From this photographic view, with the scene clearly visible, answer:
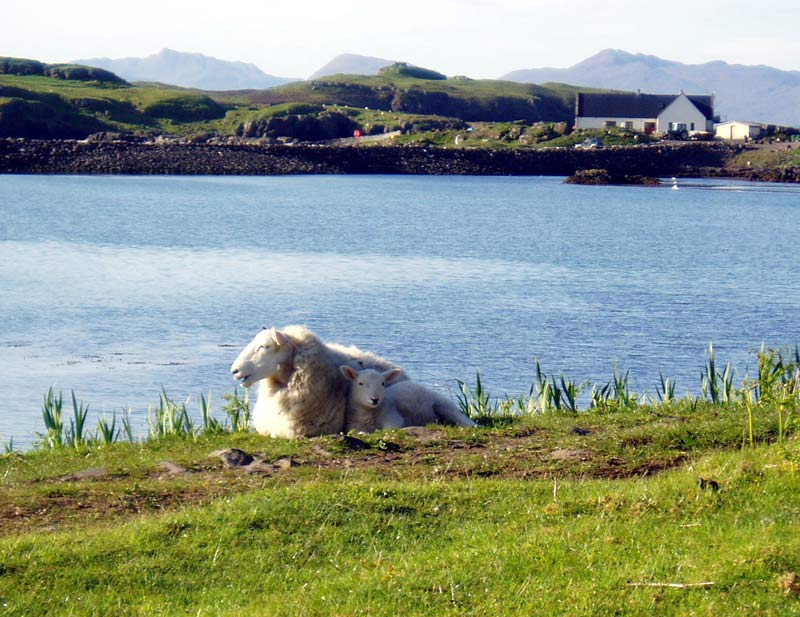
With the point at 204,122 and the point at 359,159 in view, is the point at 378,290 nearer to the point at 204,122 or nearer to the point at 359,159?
the point at 359,159

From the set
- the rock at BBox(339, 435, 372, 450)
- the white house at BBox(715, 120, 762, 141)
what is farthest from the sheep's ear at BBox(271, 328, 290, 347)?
the white house at BBox(715, 120, 762, 141)

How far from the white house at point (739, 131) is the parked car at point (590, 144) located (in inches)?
1006

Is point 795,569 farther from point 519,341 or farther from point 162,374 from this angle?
point 519,341

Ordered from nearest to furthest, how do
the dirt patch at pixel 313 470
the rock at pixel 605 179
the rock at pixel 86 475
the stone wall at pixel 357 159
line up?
the dirt patch at pixel 313 470, the rock at pixel 86 475, the stone wall at pixel 357 159, the rock at pixel 605 179

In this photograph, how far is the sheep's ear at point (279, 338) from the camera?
13727 millimetres

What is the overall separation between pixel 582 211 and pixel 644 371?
67003mm

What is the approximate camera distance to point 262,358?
541 inches

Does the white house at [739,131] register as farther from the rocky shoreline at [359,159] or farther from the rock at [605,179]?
the rock at [605,179]

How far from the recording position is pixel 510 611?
23.4 feet

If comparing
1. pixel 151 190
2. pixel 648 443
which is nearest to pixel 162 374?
pixel 648 443

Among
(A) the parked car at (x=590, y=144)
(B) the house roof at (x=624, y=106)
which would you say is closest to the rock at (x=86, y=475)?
(A) the parked car at (x=590, y=144)

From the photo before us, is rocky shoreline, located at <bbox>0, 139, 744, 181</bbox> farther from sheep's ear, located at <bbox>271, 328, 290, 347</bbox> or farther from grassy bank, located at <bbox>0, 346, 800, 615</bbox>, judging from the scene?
grassy bank, located at <bbox>0, 346, 800, 615</bbox>

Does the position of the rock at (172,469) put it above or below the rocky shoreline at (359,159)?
below

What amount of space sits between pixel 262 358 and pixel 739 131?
165 meters
